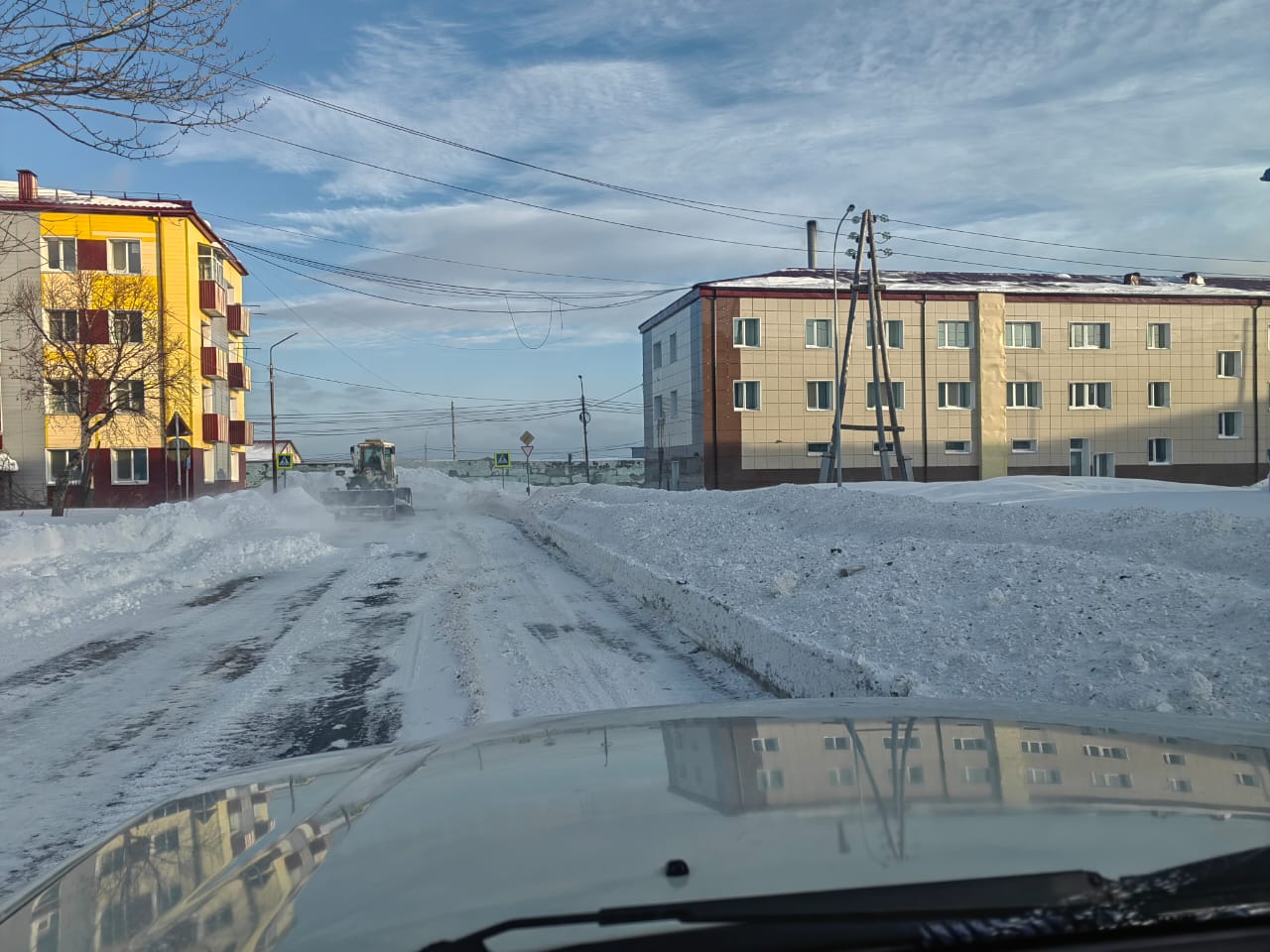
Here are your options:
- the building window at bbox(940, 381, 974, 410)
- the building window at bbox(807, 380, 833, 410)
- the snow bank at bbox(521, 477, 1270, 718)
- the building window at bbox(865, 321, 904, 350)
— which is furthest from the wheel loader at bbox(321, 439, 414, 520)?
the building window at bbox(940, 381, 974, 410)

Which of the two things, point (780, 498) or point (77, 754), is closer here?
point (77, 754)

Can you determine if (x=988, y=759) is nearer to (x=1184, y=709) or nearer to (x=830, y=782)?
(x=830, y=782)

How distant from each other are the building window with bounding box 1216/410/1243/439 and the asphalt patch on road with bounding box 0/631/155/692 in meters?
50.2

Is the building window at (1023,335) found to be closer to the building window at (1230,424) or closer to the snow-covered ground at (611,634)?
the building window at (1230,424)

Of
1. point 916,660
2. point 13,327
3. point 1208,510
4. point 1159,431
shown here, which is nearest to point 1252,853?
A: point 916,660

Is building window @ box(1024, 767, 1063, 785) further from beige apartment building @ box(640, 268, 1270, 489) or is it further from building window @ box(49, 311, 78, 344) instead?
beige apartment building @ box(640, 268, 1270, 489)

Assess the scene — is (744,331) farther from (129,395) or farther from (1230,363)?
(129,395)

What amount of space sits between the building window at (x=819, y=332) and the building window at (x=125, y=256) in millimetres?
30096

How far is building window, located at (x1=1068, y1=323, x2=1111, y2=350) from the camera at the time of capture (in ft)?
154

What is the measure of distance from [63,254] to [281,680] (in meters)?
40.6

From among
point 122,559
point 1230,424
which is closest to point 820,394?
point 1230,424

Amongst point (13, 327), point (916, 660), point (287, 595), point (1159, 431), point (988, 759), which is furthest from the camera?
point (1159, 431)

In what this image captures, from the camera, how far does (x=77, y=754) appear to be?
20.0 ft

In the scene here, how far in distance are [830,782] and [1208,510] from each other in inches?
392
